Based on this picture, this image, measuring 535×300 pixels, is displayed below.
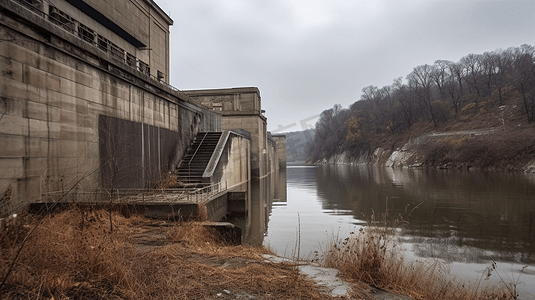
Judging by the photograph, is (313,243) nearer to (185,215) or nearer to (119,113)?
(185,215)

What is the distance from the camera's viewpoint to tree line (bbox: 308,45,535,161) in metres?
70.2

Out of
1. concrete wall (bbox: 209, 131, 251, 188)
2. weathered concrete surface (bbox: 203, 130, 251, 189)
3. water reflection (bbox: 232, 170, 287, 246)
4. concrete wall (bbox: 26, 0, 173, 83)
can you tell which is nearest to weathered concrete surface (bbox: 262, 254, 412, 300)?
water reflection (bbox: 232, 170, 287, 246)

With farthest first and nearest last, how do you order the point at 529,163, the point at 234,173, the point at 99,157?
the point at 529,163 → the point at 234,173 → the point at 99,157

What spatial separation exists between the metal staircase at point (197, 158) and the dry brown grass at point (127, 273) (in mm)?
10601

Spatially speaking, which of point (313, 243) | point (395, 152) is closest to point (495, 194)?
point (313, 243)

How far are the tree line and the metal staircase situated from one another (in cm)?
5156

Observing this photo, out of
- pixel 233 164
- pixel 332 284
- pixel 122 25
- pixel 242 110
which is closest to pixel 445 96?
pixel 242 110

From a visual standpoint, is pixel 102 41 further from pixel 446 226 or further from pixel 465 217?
pixel 465 217

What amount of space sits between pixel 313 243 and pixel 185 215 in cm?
412

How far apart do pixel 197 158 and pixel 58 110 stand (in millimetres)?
10151

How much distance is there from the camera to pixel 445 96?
88625 mm

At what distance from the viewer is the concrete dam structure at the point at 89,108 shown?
30.5ft

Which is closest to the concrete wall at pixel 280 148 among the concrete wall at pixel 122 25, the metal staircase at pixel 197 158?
the metal staircase at pixel 197 158

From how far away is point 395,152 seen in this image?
7256 cm
